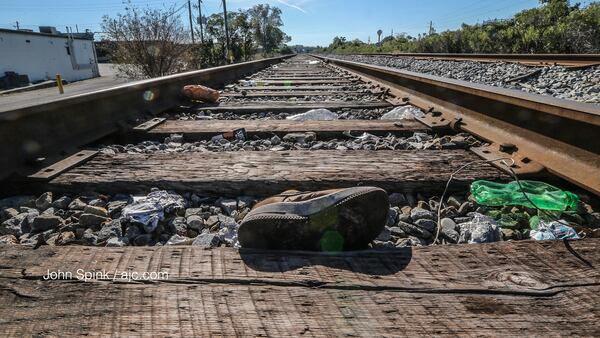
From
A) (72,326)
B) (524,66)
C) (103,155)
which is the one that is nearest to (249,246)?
(72,326)

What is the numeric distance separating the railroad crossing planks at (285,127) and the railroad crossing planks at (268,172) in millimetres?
619

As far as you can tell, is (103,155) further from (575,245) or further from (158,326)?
(575,245)

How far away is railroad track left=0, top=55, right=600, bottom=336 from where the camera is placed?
81 cm

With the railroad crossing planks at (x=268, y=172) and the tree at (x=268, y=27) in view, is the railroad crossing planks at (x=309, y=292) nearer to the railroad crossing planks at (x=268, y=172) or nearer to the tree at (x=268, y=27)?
the railroad crossing planks at (x=268, y=172)

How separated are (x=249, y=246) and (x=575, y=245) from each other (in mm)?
968

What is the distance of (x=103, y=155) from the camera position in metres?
2.12

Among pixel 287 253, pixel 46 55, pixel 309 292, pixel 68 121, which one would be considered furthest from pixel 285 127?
pixel 46 55

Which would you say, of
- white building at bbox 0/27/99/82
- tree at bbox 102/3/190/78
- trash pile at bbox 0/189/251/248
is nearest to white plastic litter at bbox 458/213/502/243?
trash pile at bbox 0/189/251/248

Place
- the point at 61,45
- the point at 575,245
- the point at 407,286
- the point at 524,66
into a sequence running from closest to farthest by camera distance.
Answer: the point at 407,286 → the point at 575,245 → the point at 524,66 → the point at 61,45

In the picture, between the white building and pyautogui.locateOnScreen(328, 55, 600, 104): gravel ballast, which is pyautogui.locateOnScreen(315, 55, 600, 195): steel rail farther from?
the white building

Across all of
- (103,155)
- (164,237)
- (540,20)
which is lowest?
(164,237)

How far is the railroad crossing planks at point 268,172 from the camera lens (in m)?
1.67

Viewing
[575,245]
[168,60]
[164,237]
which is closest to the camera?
[575,245]

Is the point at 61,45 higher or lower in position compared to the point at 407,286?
higher
